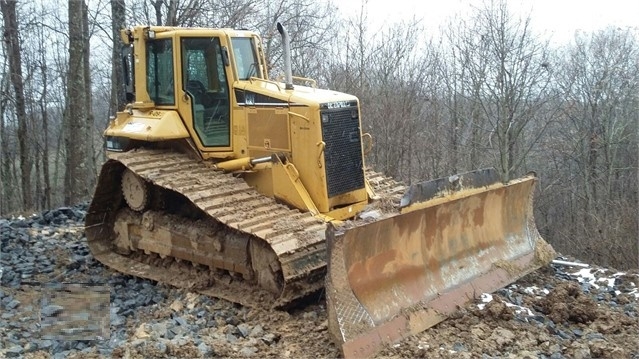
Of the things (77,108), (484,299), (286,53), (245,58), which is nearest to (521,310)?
(484,299)

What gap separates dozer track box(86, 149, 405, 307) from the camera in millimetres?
5621

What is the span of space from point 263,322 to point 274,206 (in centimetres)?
126

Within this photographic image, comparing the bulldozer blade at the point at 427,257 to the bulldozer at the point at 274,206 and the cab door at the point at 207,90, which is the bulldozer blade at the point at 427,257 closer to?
the bulldozer at the point at 274,206

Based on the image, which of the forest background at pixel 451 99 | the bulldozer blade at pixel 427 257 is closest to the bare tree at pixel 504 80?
the forest background at pixel 451 99

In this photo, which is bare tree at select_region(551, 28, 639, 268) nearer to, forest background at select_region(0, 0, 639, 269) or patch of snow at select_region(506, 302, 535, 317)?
forest background at select_region(0, 0, 639, 269)

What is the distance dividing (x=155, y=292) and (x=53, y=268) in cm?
157

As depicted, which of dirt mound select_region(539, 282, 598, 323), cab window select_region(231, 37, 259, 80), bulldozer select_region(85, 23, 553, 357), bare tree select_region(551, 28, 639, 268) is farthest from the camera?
bare tree select_region(551, 28, 639, 268)

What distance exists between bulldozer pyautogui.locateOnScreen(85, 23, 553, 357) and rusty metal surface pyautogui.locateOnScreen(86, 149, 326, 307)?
0.6 inches

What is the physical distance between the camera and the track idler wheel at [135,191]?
682cm

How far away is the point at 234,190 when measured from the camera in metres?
6.33

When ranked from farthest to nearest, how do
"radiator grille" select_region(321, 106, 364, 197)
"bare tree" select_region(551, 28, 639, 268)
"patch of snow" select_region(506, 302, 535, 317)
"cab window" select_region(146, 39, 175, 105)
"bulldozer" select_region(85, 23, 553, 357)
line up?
"bare tree" select_region(551, 28, 639, 268) < "cab window" select_region(146, 39, 175, 105) < "radiator grille" select_region(321, 106, 364, 197) < "patch of snow" select_region(506, 302, 535, 317) < "bulldozer" select_region(85, 23, 553, 357)

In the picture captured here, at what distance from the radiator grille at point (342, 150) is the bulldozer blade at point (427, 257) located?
3.76ft

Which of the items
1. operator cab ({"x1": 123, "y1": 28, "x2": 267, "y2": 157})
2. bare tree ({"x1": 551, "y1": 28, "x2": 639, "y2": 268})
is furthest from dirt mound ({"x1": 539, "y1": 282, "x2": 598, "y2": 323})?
A: bare tree ({"x1": 551, "y1": 28, "x2": 639, "y2": 268})

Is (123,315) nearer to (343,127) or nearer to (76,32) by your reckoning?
(343,127)
